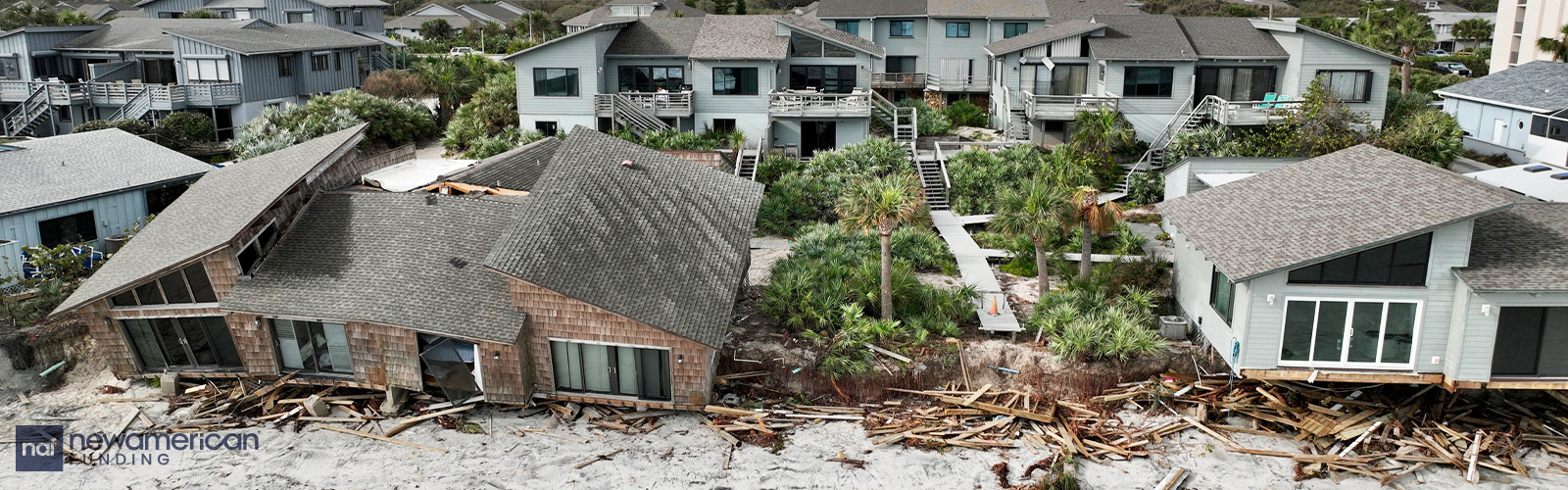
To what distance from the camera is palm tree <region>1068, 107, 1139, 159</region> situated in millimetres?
37875

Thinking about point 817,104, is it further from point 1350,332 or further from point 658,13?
point 658,13

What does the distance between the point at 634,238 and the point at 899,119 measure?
23882mm

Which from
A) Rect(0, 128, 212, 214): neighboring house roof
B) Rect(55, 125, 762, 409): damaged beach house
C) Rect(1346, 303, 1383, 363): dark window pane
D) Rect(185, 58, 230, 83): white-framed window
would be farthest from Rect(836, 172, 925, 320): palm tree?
Rect(185, 58, 230, 83): white-framed window

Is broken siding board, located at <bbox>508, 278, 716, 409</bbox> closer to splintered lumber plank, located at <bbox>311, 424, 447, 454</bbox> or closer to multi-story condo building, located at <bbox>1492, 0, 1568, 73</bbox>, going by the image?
splintered lumber plank, located at <bbox>311, 424, 447, 454</bbox>

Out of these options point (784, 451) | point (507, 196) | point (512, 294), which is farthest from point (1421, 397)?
point (507, 196)

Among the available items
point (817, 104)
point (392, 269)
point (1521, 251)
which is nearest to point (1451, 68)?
point (817, 104)

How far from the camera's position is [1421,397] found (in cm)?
2112

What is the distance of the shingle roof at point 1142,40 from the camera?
1558 inches

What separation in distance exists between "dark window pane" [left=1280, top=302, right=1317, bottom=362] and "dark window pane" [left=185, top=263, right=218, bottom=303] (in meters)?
20.8

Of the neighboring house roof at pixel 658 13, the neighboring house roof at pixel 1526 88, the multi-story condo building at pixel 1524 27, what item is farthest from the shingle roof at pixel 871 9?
the multi-story condo building at pixel 1524 27

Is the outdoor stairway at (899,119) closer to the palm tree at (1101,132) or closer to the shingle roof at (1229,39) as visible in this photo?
the palm tree at (1101,132)

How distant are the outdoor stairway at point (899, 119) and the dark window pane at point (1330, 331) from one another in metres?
21.9

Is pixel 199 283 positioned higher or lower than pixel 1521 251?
lower

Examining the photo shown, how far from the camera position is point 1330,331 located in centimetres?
1950
